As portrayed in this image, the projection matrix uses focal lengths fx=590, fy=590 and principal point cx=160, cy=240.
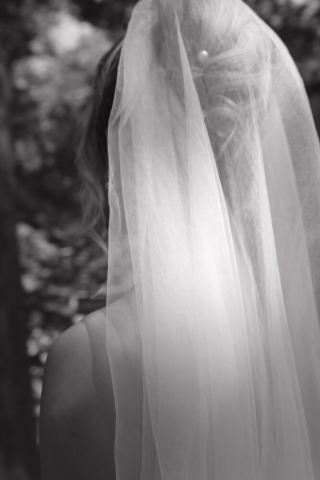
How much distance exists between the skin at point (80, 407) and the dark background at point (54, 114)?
2.90 meters

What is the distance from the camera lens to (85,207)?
6.48 feet

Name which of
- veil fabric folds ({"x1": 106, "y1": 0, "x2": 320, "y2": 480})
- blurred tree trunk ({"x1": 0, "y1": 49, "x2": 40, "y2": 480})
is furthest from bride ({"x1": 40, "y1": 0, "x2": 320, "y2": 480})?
blurred tree trunk ({"x1": 0, "y1": 49, "x2": 40, "y2": 480})

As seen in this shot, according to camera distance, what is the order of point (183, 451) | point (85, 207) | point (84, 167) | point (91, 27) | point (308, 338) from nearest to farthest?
point (183, 451) → point (308, 338) → point (84, 167) → point (85, 207) → point (91, 27)

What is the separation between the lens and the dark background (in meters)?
4.47

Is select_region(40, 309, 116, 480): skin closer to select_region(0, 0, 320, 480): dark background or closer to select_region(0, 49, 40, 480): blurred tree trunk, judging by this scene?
select_region(0, 49, 40, 480): blurred tree trunk

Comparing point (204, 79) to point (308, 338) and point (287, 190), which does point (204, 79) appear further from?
point (308, 338)

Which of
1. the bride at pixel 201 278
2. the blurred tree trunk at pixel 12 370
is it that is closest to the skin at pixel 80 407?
the bride at pixel 201 278

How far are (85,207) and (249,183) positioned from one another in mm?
795

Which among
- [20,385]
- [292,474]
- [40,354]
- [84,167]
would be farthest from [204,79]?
[40,354]

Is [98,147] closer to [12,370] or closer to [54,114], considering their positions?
[12,370]

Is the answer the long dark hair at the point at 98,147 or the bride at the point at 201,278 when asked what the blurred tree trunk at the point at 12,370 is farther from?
the bride at the point at 201,278

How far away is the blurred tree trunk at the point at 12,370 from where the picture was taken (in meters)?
3.67

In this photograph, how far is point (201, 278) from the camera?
4.06 ft

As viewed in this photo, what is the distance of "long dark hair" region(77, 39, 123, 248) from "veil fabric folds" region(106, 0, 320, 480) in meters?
0.18
